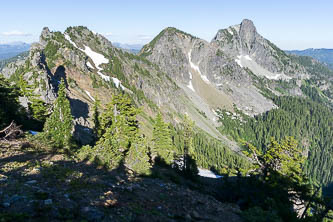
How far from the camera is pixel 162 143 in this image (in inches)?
1435

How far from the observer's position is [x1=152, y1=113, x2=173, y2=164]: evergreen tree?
3591 cm

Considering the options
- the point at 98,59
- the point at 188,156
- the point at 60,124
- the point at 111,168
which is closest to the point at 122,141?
the point at 60,124

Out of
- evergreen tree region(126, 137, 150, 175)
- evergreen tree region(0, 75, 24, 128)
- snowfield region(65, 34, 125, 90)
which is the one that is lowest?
evergreen tree region(126, 137, 150, 175)

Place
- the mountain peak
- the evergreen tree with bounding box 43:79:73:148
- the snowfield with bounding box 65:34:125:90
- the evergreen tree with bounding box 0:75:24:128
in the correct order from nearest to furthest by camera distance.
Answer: the evergreen tree with bounding box 43:79:73:148 → the evergreen tree with bounding box 0:75:24:128 → the mountain peak → the snowfield with bounding box 65:34:125:90

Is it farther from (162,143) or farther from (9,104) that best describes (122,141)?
(9,104)

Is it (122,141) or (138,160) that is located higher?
(138,160)

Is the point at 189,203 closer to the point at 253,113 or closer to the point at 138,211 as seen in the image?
the point at 138,211

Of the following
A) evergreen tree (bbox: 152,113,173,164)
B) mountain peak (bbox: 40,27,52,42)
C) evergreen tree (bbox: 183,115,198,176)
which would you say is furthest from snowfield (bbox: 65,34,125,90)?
evergreen tree (bbox: 152,113,173,164)

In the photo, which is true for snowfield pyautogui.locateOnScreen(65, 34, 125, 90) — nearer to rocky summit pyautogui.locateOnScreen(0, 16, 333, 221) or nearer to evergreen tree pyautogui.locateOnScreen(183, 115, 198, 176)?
rocky summit pyautogui.locateOnScreen(0, 16, 333, 221)

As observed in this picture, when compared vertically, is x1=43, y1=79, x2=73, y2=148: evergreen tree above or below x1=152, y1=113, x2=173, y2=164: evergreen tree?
above

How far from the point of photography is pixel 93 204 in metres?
9.26

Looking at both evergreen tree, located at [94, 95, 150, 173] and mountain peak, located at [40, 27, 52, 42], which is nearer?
evergreen tree, located at [94, 95, 150, 173]

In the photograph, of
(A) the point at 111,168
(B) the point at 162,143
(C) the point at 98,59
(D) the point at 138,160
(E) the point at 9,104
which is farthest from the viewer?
(C) the point at 98,59

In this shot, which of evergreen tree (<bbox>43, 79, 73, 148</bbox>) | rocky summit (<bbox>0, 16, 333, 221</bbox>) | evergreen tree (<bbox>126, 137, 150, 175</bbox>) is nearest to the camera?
rocky summit (<bbox>0, 16, 333, 221</bbox>)
